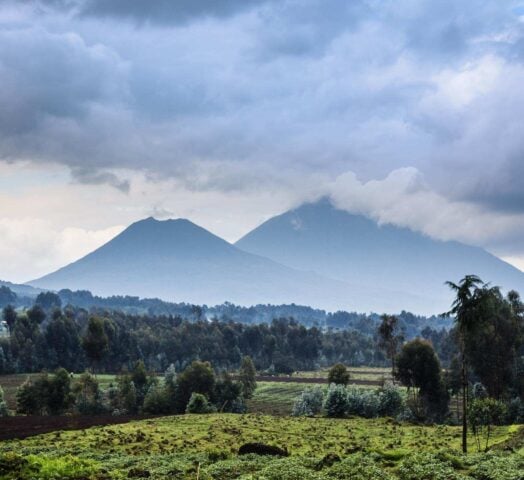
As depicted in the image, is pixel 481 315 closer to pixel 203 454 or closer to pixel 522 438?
pixel 522 438

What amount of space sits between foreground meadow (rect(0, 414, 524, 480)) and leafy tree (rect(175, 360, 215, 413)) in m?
30.6

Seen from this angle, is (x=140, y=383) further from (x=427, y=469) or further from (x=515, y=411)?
(x=427, y=469)

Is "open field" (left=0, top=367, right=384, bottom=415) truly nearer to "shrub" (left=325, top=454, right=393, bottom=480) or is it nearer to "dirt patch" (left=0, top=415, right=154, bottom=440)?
"dirt patch" (left=0, top=415, right=154, bottom=440)

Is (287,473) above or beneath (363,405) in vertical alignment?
above

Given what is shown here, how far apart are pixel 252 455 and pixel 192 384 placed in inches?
2926

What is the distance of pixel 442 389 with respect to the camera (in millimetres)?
110312

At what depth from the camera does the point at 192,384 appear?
118688mm

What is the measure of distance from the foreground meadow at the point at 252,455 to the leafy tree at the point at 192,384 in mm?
30568

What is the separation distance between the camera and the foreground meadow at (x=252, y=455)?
34406mm

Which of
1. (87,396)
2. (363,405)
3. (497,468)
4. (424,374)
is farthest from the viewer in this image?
(87,396)

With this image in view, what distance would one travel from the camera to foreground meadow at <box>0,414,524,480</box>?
34406mm

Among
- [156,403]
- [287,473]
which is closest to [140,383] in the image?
[156,403]

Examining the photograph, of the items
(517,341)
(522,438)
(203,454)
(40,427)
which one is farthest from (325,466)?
(517,341)

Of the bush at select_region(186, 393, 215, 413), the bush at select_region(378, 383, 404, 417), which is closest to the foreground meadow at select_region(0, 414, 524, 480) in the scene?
the bush at select_region(378, 383, 404, 417)
